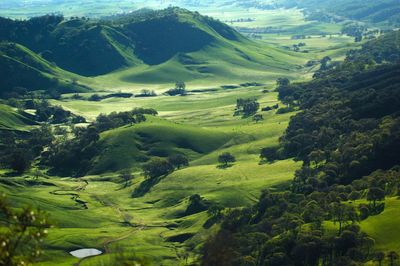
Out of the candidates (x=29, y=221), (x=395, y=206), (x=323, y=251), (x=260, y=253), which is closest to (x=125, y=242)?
(x=260, y=253)

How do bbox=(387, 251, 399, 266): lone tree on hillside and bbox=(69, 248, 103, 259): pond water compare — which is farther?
bbox=(69, 248, 103, 259): pond water

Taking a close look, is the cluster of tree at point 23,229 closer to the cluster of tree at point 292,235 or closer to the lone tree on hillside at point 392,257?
the cluster of tree at point 292,235

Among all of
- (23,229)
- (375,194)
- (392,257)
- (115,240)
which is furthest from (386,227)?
(23,229)

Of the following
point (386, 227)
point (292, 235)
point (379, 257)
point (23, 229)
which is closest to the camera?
point (23, 229)

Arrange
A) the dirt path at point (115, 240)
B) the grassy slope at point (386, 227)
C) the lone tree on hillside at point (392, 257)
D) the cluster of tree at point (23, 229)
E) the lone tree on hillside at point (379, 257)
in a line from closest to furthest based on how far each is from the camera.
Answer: the cluster of tree at point (23, 229) → the lone tree on hillside at point (392, 257) → the lone tree on hillside at point (379, 257) → the grassy slope at point (386, 227) → the dirt path at point (115, 240)

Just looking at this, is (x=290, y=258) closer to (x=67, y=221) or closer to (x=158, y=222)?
(x=158, y=222)

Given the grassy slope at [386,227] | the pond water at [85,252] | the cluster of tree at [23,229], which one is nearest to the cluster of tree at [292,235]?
the grassy slope at [386,227]

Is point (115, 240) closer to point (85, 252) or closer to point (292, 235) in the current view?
point (85, 252)

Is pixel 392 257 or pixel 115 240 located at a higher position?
pixel 392 257

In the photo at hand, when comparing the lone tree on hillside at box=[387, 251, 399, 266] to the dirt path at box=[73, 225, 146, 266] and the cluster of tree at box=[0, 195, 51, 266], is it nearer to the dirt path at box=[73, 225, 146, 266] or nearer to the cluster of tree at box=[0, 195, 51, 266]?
the dirt path at box=[73, 225, 146, 266]

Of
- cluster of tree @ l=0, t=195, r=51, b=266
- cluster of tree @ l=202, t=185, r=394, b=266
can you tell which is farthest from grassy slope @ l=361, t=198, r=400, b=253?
cluster of tree @ l=0, t=195, r=51, b=266
